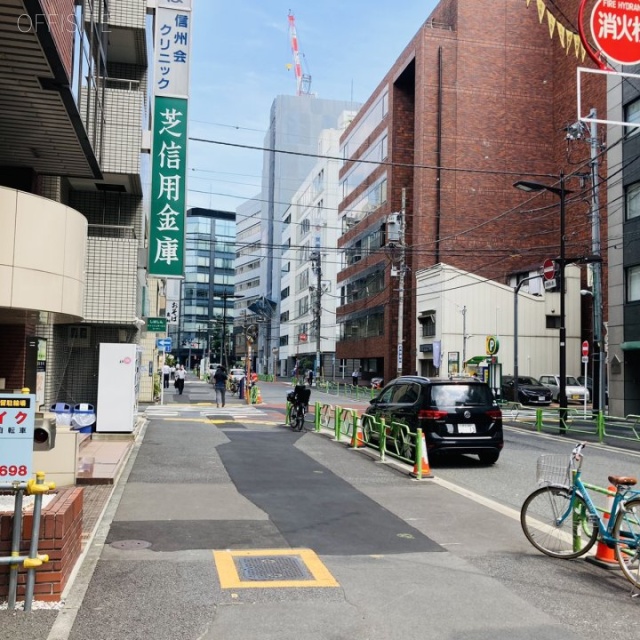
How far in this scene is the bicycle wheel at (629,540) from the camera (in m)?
5.98

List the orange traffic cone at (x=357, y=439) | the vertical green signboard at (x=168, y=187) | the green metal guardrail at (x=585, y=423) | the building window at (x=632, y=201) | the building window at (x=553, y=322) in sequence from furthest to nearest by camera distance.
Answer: the building window at (x=553, y=322) < the building window at (x=632, y=201) < the green metal guardrail at (x=585, y=423) < the vertical green signboard at (x=168, y=187) < the orange traffic cone at (x=357, y=439)

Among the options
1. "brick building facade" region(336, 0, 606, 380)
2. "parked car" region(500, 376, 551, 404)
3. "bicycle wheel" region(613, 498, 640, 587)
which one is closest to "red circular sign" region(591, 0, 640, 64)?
"bicycle wheel" region(613, 498, 640, 587)

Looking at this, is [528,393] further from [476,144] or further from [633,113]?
[476,144]

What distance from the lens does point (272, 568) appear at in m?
6.42

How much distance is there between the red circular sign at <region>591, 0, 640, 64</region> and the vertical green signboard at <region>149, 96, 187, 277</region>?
1195cm

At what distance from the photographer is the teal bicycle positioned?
246 inches

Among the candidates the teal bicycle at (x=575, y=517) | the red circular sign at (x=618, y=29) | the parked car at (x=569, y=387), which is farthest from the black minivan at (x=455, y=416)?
the parked car at (x=569, y=387)

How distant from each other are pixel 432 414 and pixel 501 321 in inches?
1319

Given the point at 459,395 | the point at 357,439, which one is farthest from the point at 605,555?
the point at 357,439

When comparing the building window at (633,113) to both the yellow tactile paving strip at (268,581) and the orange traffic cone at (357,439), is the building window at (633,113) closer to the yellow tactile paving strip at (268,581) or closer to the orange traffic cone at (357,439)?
the orange traffic cone at (357,439)

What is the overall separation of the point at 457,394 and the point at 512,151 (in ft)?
143

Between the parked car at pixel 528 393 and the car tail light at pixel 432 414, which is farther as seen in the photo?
the parked car at pixel 528 393

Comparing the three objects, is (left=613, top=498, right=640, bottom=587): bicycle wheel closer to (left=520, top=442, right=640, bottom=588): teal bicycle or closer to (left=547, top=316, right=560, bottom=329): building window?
(left=520, top=442, right=640, bottom=588): teal bicycle

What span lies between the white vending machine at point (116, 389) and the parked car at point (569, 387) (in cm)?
2620
